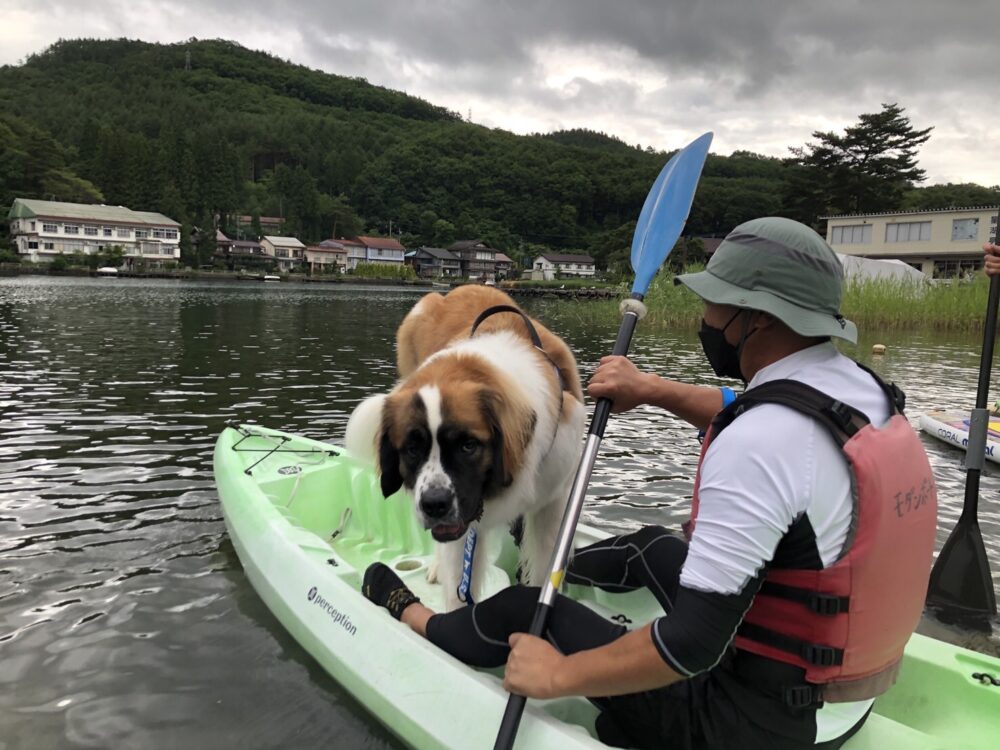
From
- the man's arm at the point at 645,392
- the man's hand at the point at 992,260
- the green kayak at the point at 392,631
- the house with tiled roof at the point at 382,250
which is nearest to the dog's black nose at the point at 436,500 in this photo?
the green kayak at the point at 392,631

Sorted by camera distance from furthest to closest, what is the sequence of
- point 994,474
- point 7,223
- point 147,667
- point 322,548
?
point 7,223
point 994,474
point 322,548
point 147,667

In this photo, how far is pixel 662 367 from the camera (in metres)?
14.2

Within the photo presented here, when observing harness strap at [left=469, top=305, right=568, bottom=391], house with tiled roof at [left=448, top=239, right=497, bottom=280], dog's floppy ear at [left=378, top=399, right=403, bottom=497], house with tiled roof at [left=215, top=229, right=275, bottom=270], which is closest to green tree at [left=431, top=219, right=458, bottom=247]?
house with tiled roof at [left=448, top=239, right=497, bottom=280]

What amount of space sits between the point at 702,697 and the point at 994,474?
7.05m

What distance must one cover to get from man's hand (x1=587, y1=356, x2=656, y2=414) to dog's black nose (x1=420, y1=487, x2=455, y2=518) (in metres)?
0.79

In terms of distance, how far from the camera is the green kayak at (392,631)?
8.50ft

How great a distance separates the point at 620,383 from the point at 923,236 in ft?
170

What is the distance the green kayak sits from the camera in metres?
2.59

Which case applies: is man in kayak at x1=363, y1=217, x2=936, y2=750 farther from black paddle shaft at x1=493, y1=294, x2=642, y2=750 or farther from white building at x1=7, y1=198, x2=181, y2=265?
white building at x1=7, y1=198, x2=181, y2=265

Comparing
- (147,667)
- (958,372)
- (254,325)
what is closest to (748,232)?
(147,667)

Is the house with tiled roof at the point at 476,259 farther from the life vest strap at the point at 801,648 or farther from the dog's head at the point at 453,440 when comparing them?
the life vest strap at the point at 801,648

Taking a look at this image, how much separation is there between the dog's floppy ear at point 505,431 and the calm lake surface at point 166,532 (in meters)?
1.40

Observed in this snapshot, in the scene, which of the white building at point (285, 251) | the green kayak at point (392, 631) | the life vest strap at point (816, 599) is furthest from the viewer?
the white building at point (285, 251)

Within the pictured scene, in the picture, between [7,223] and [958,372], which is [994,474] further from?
[7,223]
